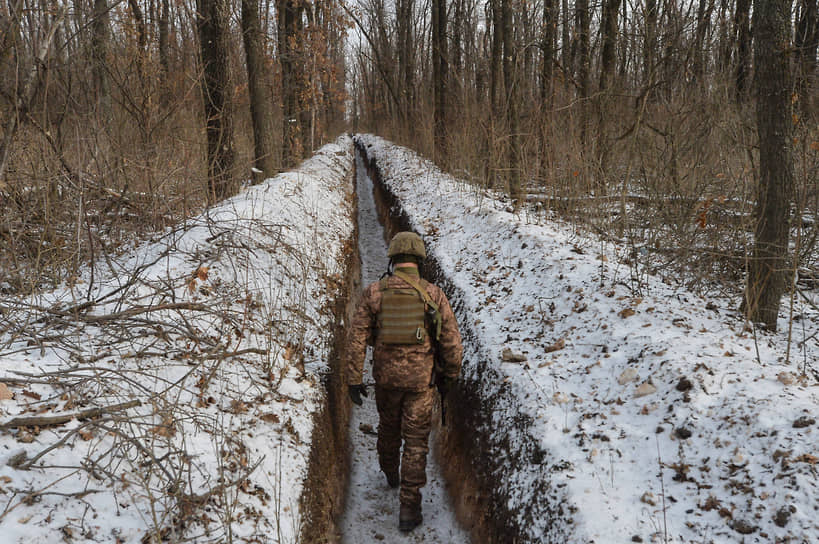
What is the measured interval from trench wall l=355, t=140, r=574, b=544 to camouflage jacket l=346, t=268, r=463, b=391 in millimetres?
454

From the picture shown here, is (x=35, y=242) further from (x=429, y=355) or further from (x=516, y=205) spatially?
(x=516, y=205)

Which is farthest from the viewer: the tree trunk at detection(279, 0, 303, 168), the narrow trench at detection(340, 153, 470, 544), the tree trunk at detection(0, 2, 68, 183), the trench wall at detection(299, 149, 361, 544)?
the tree trunk at detection(279, 0, 303, 168)

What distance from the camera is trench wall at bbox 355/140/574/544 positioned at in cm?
285

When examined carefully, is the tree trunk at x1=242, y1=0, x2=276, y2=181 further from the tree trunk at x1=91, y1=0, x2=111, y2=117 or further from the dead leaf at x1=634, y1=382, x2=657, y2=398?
the dead leaf at x1=634, y1=382, x2=657, y2=398

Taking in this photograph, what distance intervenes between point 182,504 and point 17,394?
107 centimetres

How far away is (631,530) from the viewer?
240 centimetres

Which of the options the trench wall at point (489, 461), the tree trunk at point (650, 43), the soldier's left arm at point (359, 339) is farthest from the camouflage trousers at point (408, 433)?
the tree trunk at point (650, 43)

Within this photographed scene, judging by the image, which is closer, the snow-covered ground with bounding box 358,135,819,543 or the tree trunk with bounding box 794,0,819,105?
the snow-covered ground with bounding box 358,135,819,543

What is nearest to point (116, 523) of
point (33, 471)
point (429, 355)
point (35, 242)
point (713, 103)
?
point (33, 471)

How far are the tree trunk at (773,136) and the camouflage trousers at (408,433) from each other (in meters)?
2.45

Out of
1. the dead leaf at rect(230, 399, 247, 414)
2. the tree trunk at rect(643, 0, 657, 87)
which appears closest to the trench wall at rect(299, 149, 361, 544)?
the dead leaf at rect(230, 399, 247, 414)

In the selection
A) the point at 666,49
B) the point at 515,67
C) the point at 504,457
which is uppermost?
the point at 515,67

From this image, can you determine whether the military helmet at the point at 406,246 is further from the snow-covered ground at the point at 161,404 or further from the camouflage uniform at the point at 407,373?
the snow-covered ground at the point at 161,404

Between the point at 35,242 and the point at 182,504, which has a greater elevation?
the point at 35,242
